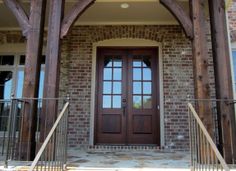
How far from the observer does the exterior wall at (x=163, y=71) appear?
5156 millimetres

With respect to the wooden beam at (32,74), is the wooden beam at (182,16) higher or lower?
higher

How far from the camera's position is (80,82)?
5.39m

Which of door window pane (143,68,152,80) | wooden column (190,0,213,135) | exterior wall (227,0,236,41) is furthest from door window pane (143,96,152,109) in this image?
exterior wall (227,0,236,41)

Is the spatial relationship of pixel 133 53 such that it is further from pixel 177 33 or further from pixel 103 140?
pixel 103 140

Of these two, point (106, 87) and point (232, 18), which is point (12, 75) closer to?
point (106, 87)

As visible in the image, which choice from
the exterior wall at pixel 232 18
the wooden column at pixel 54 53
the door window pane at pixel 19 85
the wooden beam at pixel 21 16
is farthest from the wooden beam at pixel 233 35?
→ the door window pane at pixel 19 85

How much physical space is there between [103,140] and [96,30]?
2.36 metres

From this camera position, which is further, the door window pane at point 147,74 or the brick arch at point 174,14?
the door window pane at point 147,74

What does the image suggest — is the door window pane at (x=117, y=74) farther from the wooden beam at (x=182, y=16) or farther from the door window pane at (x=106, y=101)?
the wooden beam at (x=182, y=16)

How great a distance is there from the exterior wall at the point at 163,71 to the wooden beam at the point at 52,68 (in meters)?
1.76

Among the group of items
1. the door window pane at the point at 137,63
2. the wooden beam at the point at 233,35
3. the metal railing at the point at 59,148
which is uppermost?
the wooden beam at the point at 233,35

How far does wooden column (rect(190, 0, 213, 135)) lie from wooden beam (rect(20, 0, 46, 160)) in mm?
2238

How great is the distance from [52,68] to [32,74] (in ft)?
0.99

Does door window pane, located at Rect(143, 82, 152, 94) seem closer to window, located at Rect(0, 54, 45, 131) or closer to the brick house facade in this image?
the brick house facade
